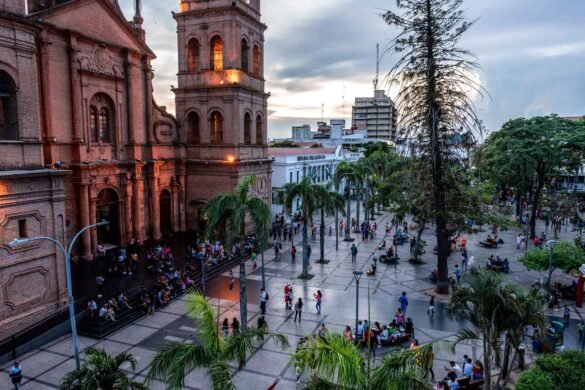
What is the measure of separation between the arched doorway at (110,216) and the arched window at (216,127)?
9845 mm

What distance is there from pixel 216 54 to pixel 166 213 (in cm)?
1460

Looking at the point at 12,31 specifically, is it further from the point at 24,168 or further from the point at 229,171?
the point at 229,171

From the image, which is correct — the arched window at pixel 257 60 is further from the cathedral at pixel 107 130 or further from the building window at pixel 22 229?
the building window at pixel 22 229

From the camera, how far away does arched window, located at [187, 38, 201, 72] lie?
3791 cm

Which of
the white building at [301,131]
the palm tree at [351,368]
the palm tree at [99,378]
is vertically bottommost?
the palm tree at [99,378]

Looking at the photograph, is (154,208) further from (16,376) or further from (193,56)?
(16,376)

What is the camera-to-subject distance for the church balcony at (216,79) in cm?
3638

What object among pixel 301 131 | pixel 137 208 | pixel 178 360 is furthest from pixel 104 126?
pixel 301 131

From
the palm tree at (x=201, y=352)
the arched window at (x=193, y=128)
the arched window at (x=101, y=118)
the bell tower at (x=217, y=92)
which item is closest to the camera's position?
the palm tree at (x=201, y=352)

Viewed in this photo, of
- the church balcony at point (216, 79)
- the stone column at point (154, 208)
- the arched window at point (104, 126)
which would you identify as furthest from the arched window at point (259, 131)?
the arched window at point (104, 126)

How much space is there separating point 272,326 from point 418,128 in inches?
544

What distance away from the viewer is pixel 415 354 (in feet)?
29.6

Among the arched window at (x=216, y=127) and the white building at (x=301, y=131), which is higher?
the white building at (x=301, y=131)

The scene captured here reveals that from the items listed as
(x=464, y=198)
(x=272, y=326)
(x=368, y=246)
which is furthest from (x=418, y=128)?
(x=368, y=246)
